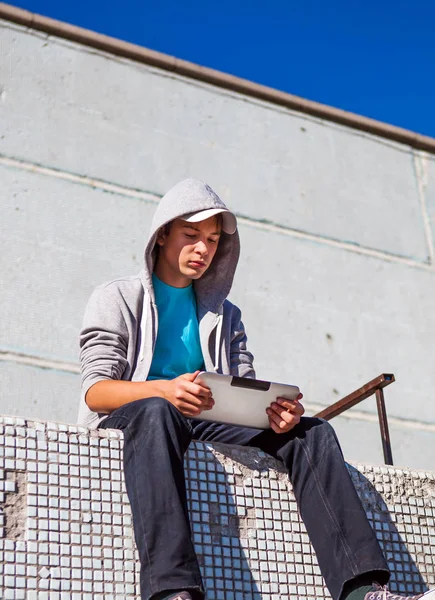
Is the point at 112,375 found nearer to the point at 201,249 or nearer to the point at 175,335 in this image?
the point at 175,335

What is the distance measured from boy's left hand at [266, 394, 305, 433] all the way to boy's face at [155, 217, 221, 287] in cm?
56

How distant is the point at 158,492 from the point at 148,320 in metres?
0.73

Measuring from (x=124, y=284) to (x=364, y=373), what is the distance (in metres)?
2.51

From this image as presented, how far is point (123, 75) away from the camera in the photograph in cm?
506

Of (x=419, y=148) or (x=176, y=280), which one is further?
(x=419, y=148)

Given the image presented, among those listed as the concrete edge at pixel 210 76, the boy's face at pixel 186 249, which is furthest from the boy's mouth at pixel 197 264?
the concrete edge at pixel 210 76

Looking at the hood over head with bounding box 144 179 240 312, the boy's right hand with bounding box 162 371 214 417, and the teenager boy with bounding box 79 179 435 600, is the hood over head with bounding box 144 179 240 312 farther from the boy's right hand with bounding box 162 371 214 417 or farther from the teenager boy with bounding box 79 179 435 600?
the boy's right hand with bounding box 162 371 214 417

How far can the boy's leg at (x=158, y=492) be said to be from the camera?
2004 mm

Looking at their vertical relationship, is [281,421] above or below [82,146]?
below

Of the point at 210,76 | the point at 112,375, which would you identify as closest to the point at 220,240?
the point at 112,375

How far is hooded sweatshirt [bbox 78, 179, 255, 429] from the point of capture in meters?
2.63

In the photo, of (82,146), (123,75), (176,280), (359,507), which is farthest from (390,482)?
(123,75)

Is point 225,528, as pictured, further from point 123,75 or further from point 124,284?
point 123,75

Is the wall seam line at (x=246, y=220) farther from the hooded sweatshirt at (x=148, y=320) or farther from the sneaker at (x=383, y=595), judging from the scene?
the sneaker at (x=383, y=595)
